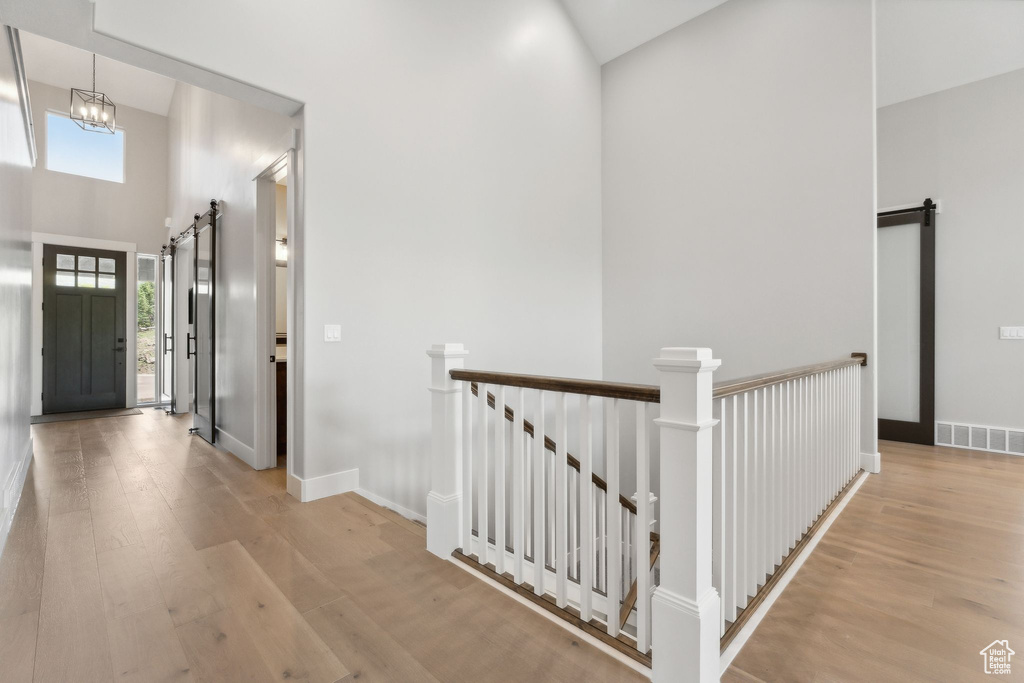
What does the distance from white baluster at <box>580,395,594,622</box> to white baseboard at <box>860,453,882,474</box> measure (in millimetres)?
3039

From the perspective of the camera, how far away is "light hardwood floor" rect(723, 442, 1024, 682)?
153 cm

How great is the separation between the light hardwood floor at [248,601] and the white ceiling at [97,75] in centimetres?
575

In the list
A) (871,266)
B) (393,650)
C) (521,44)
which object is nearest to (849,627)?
(393,650)

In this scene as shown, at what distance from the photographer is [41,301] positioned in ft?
19.9

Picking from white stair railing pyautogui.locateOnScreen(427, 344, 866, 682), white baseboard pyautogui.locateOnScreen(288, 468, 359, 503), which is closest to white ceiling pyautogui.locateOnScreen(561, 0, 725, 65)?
white stair railing pyautogui.locateOnScreen(427, 344, 866, 682)

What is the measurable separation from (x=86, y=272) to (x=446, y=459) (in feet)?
22.9

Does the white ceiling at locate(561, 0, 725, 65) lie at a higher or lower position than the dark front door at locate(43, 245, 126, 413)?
higher

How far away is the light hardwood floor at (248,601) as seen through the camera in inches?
58.0

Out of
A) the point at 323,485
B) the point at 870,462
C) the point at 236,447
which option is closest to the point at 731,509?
the point at 323,485

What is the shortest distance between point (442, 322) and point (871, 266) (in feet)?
10.7

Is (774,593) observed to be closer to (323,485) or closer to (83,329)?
(323,485)

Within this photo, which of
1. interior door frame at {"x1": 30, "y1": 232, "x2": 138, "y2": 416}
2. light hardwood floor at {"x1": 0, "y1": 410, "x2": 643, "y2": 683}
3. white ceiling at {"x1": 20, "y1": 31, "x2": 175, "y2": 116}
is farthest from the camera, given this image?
interior door frame at {"x1": 30, "y1": 232, "x2": 138, "y2": 416}

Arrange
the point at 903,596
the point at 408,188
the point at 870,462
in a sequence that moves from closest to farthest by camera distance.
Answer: the point at 903,596 → the point at 408,188 → the point at 870,462

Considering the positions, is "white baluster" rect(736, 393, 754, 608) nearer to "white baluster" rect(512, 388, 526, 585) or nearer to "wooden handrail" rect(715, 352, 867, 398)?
"wooden handrail" rect(715, 352, 867, 398)
